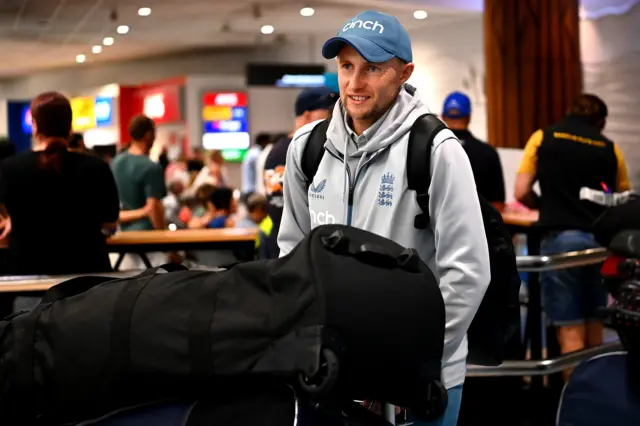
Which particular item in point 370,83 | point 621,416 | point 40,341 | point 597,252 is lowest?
point 621,416

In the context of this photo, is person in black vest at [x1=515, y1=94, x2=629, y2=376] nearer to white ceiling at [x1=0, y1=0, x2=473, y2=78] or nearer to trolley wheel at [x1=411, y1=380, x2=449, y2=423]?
trolley wheel at [x1=411, y1=380, x2=449, y2=423]

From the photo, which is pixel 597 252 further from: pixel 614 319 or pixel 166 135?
pixel 166 135

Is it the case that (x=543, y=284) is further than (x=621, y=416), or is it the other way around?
(x=543, y=284)

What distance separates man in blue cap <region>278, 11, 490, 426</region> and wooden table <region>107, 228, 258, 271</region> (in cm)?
308

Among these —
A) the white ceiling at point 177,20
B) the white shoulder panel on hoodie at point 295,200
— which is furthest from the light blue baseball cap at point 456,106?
the white ceiling at point 177,20

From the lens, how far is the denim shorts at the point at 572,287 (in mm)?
4676

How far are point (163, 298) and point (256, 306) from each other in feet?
0.46

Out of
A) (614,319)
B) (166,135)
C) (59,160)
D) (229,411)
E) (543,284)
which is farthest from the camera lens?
(166,135)

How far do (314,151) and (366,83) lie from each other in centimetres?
23

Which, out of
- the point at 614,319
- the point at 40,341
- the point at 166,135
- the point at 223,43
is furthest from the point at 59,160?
the point at 166,135

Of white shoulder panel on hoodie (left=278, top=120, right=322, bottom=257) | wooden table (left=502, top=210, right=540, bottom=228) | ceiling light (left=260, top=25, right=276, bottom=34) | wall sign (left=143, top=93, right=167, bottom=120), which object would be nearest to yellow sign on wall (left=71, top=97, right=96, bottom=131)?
wall sign (left=143, top=93, right=167, bottom=120)

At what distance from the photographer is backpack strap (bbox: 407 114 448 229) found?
1825mm

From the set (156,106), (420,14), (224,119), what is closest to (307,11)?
(420,14)

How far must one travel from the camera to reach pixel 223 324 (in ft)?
4.50
